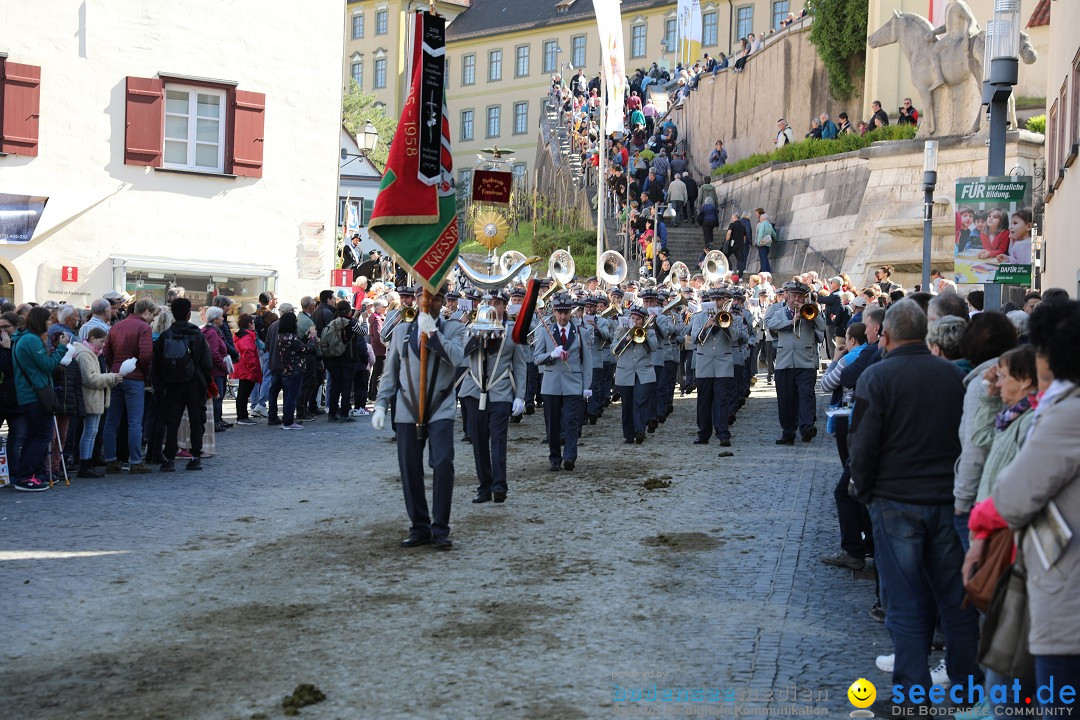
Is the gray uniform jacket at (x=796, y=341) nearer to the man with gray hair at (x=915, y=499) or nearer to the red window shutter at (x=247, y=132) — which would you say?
the man with gray hair at (x=915, y=499)

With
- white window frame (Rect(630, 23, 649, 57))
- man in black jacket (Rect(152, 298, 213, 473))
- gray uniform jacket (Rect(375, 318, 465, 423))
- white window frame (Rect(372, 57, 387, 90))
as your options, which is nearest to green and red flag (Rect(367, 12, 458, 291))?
gray uniform jacket (Rect(375, 318, 465, 423))

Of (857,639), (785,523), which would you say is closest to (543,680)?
(857,639)

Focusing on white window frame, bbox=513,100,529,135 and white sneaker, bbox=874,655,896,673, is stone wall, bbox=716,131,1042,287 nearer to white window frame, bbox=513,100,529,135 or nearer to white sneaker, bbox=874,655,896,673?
white sneaker, bbox=874,655,896,673

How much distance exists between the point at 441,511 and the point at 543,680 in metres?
3.47

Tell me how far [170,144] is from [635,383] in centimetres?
1203

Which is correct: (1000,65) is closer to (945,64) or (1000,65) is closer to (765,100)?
(945,64)

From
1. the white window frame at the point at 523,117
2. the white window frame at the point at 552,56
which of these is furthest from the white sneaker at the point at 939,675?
the white window frame at the point at 523,117

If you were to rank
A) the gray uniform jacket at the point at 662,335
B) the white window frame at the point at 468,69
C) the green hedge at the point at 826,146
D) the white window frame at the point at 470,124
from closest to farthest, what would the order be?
the gray uniform jacket at the point at 662,335, the green hedge at the point at 826,146, the white window frame at the point at 470,124, the white window frame at the point at 468,69

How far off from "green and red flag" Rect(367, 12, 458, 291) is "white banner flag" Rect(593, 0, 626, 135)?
1949 cm

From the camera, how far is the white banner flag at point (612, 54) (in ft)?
97.9

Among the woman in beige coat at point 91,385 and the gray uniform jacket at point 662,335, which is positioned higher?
the gray uniform jacket at point 662,335

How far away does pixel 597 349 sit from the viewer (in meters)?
19.7

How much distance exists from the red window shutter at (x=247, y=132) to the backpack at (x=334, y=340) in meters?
6.64

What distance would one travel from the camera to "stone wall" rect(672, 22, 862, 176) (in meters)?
37.6
